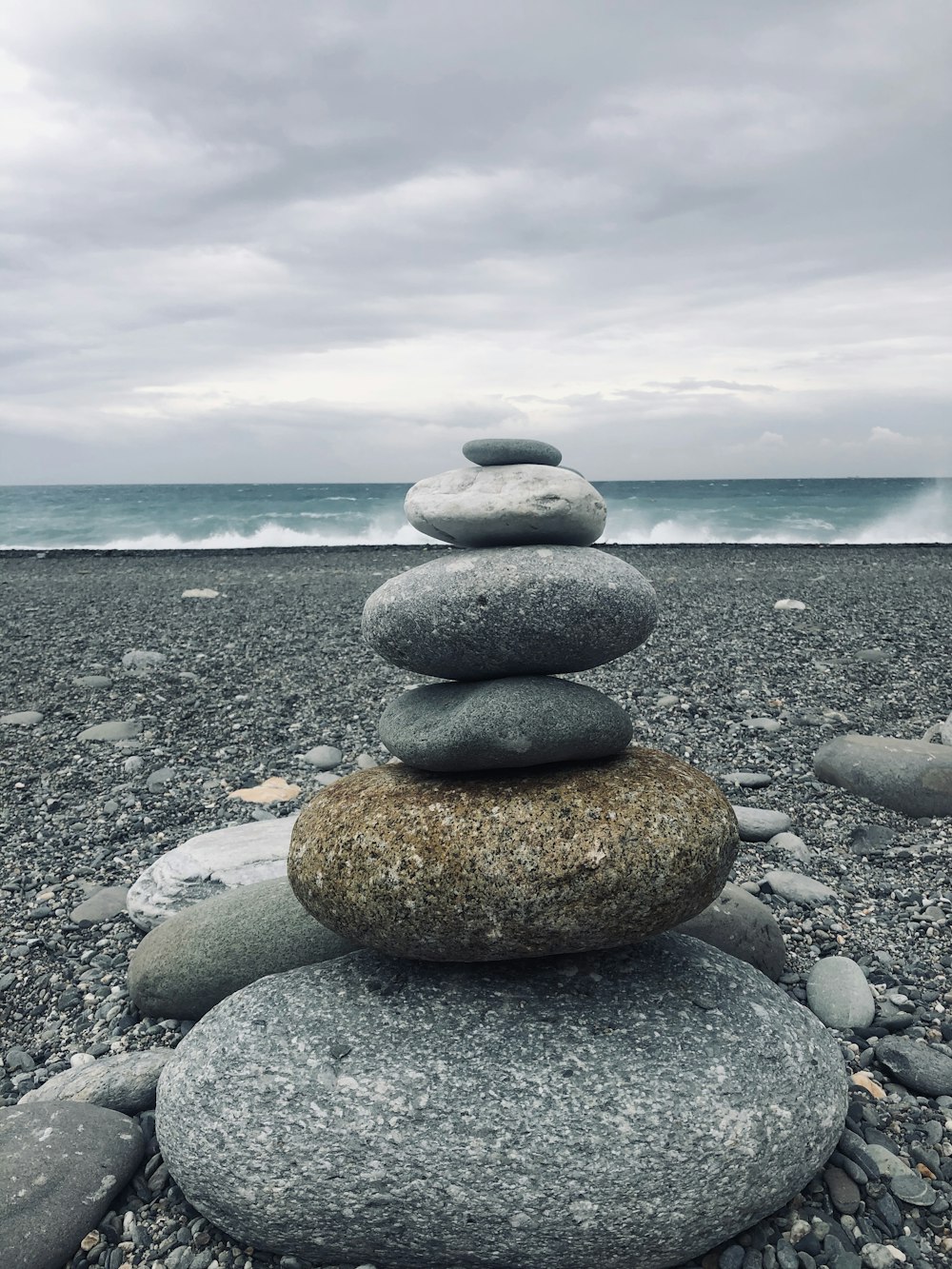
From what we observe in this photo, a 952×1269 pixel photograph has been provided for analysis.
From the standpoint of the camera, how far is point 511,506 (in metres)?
3.86

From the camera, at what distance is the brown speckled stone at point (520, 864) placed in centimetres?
319

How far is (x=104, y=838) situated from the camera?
627 cm

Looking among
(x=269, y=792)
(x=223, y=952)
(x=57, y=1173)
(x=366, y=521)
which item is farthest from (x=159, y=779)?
(x=366, y=521)

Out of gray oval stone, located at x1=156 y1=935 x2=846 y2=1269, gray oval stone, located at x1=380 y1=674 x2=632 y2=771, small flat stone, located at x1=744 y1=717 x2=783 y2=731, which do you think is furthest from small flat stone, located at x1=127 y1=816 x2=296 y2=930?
small flat stone, located at x1=744 y1=717 x2=783 y2=731

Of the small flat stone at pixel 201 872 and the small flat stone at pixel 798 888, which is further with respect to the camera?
the small flat stone at pixel 798 888

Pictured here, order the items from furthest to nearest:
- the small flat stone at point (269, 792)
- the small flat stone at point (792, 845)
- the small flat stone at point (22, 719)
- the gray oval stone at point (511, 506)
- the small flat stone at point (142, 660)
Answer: the small flat stone at point (142, 660), the small flat stone at point (22, 719), the small flat stone at point (269, 792), the small flat stone at point (792, 845), the gray oval stone at point (511, 506)

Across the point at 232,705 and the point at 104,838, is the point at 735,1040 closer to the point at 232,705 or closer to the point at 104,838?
the point at 104,838

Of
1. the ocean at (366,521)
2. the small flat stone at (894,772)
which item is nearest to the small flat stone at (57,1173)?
the small flat stone at (894,772)

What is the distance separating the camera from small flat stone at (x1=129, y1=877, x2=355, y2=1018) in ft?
13.8

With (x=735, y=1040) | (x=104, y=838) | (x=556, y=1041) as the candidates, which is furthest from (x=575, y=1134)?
(x=104, y=838)

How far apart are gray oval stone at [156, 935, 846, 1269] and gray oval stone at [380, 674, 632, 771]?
2.92 ft

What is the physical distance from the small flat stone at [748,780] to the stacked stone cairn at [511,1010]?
3.27 metres

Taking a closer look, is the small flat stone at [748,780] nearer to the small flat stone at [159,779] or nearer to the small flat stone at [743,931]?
the small flat stone at [743,931]

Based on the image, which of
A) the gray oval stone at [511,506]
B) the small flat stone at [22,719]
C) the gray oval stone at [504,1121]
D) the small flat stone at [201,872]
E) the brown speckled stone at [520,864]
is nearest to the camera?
the gray oval stone at [504,1121]
